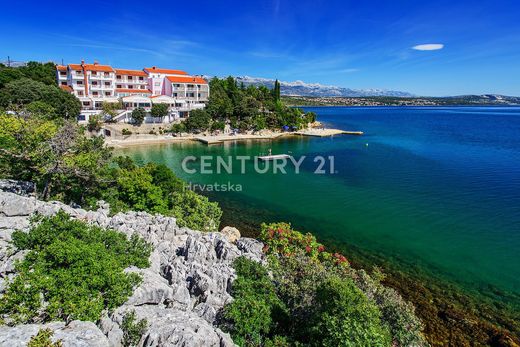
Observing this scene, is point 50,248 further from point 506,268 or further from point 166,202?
point 506,268

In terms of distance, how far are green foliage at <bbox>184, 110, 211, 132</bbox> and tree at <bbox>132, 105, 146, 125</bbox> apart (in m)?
9.51

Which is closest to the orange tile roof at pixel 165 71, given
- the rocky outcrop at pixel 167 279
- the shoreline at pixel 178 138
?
the shoreline at pixel 178 138

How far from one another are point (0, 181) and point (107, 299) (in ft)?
54.8

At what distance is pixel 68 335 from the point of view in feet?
25.7

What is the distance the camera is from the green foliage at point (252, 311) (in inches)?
447

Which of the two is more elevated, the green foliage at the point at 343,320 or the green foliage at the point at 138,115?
the green foliage at the point at 138,115

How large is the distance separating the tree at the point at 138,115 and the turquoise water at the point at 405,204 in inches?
487

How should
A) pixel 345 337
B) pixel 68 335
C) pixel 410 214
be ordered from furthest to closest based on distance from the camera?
pixel 410 214, pixel 345 337, pixel 68 335

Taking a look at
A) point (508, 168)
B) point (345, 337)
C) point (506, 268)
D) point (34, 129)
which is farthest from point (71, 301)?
point (508, 168)

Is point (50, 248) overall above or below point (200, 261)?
above

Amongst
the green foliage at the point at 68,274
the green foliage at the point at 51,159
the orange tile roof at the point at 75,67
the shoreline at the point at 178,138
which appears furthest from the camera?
the orange tile roof at the point at 75,67

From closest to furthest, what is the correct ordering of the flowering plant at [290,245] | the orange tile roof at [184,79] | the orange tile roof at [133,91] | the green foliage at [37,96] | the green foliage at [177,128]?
the flowering plant at [290,245] < the green foliage at [37,96] < the green foliage at [177,128] < the orange tile roof at [133,91] < the orange tile roof at [184,79]

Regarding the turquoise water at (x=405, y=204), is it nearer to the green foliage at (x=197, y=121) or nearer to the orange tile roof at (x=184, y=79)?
the green foliage at (x=197, y=121)

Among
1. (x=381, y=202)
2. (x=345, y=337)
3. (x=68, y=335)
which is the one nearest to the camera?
(x=68, y=335)
